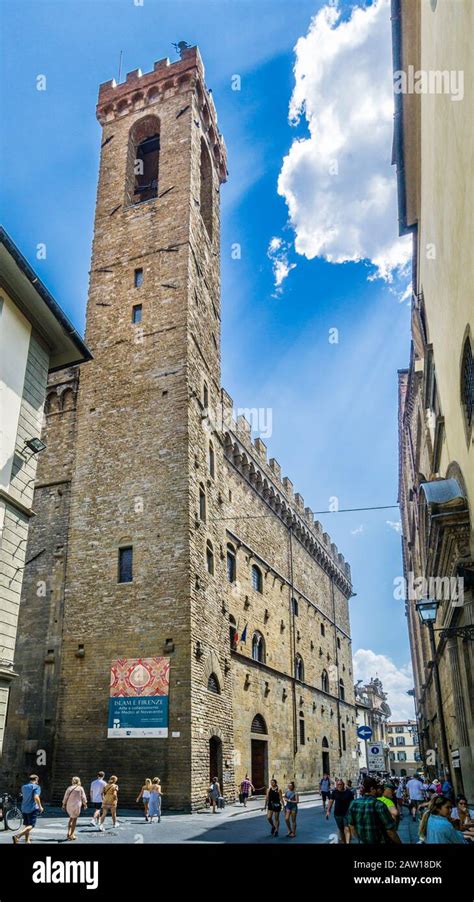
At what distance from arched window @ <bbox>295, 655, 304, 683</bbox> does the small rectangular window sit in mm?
14018

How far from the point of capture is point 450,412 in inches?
396

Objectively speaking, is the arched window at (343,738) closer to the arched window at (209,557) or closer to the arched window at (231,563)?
the arched window at (231,563)

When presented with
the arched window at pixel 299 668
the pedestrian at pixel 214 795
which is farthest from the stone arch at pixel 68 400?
the arched window at pixel 299 668

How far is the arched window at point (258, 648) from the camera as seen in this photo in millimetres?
24730

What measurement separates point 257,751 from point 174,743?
8422mm

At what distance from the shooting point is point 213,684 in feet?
61.5

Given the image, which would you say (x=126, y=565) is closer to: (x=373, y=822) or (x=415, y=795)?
(x=415, y=795)

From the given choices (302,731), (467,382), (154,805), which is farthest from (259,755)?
(467,382)

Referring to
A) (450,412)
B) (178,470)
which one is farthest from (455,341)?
(178,470)

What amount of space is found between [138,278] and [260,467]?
972cm

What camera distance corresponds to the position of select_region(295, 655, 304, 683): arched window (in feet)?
97.6

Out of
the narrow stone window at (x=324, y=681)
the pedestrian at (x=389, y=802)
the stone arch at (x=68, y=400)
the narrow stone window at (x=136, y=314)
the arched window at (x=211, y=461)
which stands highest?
the narrow stone window at (x=136, y=314)

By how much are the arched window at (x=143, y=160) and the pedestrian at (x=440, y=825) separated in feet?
79.5
